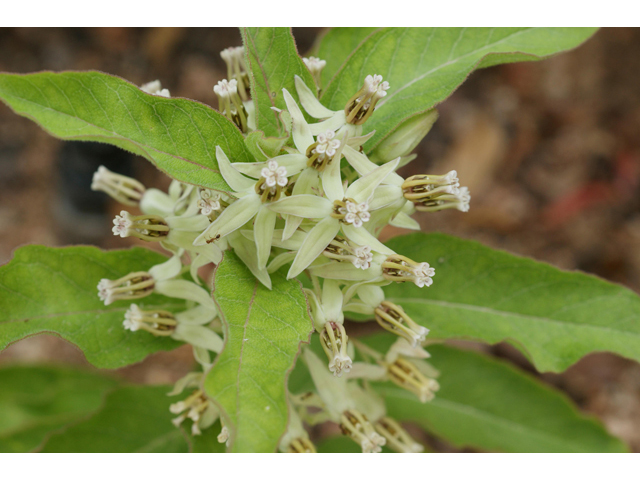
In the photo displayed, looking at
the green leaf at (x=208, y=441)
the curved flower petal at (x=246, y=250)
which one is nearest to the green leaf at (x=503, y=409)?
the green leaf at (x=208, y=441)

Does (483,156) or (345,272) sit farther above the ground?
(483,156)

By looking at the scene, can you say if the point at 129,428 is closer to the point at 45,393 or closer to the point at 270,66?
the point at 45,393

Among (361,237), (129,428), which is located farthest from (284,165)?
(129,428)

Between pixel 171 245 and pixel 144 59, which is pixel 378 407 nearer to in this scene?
pixel 171 245

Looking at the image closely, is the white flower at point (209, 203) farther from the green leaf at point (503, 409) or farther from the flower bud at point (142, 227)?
the green leaf at point (503, 409)

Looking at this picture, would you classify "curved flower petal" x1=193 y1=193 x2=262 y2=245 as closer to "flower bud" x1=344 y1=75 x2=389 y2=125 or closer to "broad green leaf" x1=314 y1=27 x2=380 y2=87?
"flower bud" x1=344 y1=75 x2=389 y2=125

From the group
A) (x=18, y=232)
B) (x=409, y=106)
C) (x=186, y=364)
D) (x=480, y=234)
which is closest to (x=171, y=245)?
(x=409, y=106)

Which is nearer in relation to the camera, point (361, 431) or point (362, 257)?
point (362, 257)
